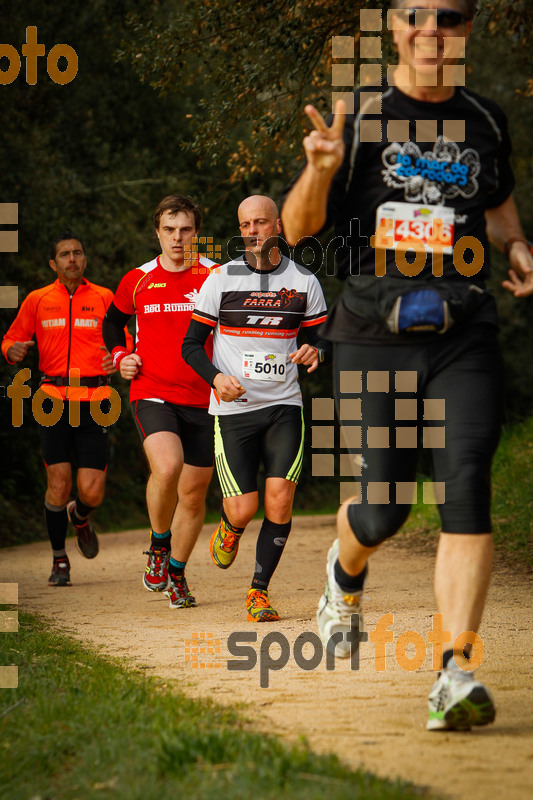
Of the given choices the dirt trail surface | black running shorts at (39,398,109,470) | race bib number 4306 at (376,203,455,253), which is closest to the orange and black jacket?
black running shorts at (39,398,109,470)

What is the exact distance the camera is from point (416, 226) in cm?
378

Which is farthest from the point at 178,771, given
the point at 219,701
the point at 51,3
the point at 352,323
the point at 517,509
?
the point at 51,3

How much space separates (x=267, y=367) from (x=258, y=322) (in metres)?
0.29

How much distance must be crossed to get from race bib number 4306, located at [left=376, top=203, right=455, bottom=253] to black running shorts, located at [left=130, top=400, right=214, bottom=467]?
3.74 meters

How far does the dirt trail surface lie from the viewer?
10.8 ft

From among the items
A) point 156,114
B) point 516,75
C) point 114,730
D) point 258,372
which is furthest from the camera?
point 516,75

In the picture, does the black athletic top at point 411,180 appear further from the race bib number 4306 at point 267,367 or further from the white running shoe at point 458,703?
the race bib number 4306 at point 267,367

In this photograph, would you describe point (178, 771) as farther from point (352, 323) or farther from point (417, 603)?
point (417, 603)

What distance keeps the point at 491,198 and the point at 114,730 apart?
7.93 feet

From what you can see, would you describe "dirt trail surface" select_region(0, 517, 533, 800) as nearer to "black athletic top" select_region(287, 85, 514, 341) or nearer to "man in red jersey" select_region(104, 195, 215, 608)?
"man in red jersey" select_region(104, 195, 215, 608)

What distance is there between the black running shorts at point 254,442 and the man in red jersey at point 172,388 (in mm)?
725

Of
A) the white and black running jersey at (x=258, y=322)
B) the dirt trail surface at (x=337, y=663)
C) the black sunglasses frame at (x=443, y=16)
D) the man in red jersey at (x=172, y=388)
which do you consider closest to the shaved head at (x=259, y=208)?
the white and black running jersey at (x=258, y=322)

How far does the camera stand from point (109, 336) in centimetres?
782

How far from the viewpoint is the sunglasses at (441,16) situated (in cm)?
373
